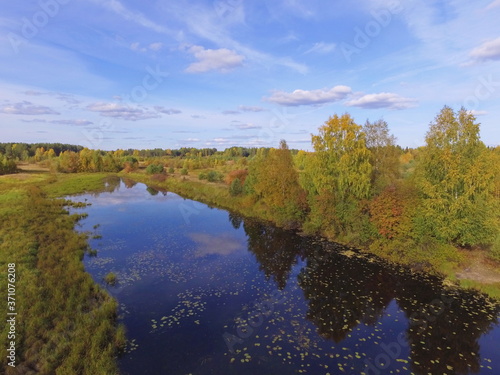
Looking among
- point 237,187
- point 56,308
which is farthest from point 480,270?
point 237,187

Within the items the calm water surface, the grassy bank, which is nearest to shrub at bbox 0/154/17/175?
the grassy bank

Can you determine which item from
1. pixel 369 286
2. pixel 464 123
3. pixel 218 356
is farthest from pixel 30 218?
pixel 464 123

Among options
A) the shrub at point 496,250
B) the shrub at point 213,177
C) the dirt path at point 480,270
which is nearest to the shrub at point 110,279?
the dirt path at point 480,270

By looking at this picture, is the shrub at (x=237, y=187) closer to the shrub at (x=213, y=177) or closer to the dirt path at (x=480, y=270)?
the shrub at (x=213, y=177)

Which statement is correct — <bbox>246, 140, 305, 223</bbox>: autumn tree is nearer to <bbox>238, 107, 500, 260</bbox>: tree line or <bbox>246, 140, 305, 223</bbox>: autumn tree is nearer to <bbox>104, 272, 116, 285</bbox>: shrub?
<bbox>238, 107, 500, 260</bbox>: tree line

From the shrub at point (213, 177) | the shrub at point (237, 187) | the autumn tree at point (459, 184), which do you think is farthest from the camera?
the shrub at point (213, 177)

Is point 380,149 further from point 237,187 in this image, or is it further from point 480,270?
point 237,187
